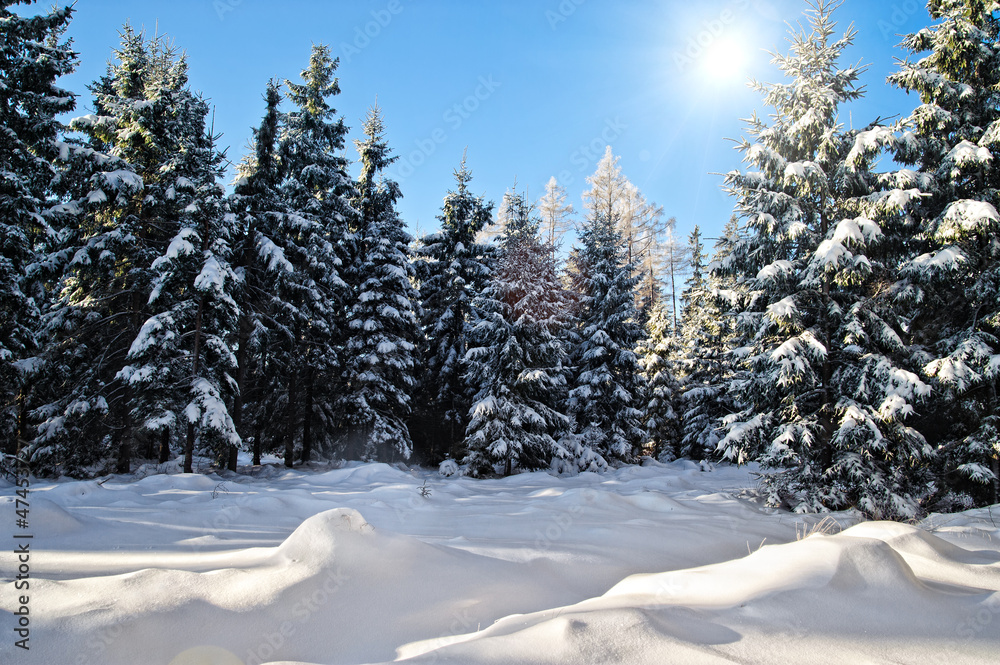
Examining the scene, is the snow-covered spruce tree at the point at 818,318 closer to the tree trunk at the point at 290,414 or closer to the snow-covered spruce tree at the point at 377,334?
the snow-covered spruce tree at the point at 377,334

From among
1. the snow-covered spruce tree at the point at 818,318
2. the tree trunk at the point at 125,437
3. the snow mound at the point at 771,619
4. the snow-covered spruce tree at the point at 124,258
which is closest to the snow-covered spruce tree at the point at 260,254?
the snow-covered spruce tree at the point at 124,258

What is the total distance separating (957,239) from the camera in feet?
31.3

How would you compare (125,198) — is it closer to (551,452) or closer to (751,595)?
(551,452)

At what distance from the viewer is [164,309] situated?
13414 millimetres

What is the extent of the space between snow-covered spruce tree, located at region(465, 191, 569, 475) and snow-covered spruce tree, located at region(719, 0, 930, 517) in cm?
694

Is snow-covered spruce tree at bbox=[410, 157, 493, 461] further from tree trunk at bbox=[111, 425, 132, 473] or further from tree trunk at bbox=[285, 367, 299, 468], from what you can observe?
tree trunk at bbox=[111, 425, 132, 473]

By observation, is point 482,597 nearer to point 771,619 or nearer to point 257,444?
point 771,619

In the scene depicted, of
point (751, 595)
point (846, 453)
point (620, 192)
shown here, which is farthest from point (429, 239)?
point (751, 595)

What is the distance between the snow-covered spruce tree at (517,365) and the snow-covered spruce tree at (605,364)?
5.81 ft

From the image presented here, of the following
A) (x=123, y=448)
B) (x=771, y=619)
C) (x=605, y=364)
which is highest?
(x=605, y=364)

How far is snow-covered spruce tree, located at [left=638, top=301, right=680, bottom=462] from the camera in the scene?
23.7 m

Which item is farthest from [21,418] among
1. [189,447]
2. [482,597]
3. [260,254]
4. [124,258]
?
[482,597]

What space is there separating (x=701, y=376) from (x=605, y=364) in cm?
760

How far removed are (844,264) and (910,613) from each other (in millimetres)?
8369
